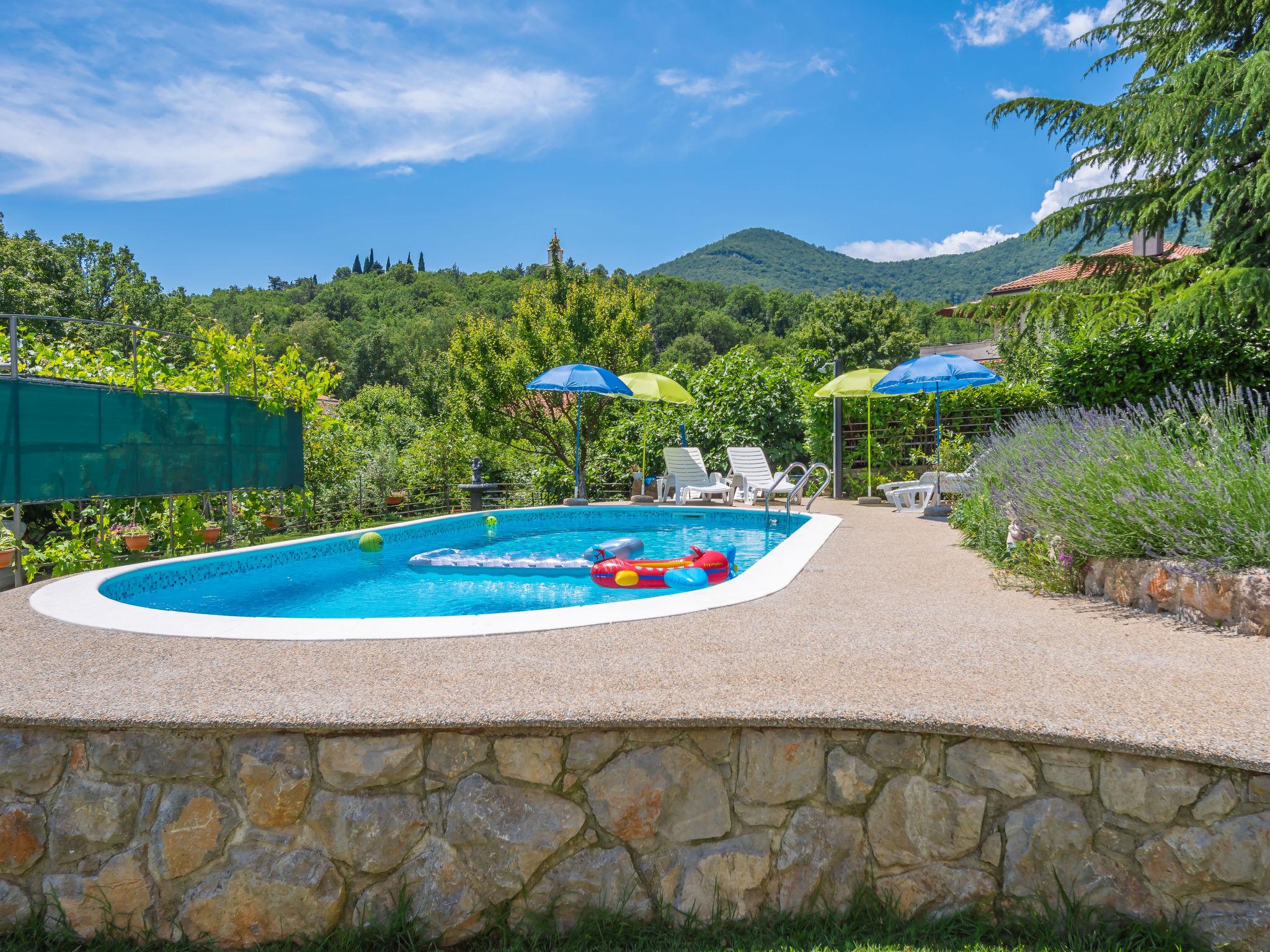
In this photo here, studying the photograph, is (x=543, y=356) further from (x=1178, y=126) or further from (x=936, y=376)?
(x=1178, y=126)

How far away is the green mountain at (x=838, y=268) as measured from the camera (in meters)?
68.5

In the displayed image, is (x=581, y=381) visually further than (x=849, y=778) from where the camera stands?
Yes

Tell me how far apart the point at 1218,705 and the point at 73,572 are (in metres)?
8.35

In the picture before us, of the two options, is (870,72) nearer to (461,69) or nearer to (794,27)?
(794,27)

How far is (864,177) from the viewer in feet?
90.9

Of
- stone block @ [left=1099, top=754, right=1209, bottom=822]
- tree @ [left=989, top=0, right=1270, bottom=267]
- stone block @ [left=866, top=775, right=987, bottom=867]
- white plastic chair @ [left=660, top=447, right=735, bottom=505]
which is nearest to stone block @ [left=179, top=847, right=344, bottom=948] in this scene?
stone block @ [left=866, top=775, right=987, bottom=867]

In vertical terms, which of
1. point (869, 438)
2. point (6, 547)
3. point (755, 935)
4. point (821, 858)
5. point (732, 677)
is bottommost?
point (755, 935)

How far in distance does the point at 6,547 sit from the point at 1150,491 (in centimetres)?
886

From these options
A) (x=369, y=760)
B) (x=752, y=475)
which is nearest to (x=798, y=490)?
(x=752, y=475)

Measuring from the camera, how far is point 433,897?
257 cm

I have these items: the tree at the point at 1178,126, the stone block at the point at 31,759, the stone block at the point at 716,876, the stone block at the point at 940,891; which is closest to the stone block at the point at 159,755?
the stone block at the point at 31,759

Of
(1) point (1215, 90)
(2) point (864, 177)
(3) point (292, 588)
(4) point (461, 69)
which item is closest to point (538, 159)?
(4) point (461, 69)

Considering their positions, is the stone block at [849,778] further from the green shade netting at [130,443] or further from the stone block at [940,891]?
the green shade netting at [130,443]

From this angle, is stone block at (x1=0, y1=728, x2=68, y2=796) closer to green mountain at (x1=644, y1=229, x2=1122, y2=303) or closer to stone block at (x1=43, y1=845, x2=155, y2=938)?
stone block at (x1=43, y1=845, x2=155, y2=938)
